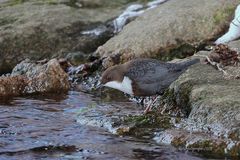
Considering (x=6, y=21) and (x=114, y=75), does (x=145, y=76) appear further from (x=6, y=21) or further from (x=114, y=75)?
(x=6, y=21)

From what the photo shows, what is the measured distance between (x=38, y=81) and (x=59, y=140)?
313 centimetres

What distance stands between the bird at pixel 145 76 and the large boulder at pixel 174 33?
2.61 meters

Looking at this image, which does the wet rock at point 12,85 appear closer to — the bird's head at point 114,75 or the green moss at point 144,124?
the bird's head at point 114,75

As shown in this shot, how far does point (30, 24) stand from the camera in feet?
36.5

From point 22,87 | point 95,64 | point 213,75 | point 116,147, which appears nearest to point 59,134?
point 116,147

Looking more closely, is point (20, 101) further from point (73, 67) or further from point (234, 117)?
point (234, 117)

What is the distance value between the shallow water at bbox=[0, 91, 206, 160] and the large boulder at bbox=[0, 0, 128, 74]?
10.1 feet

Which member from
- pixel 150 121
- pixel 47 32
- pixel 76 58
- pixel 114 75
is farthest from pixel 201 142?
pixel 47 32

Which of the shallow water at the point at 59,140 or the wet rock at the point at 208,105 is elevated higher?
the wet rock at the point at 208,105

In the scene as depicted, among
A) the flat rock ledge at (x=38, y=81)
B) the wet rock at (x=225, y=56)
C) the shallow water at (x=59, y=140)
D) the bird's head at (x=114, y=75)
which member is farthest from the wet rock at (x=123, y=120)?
the flat rock ledge at (x=38, y=81)

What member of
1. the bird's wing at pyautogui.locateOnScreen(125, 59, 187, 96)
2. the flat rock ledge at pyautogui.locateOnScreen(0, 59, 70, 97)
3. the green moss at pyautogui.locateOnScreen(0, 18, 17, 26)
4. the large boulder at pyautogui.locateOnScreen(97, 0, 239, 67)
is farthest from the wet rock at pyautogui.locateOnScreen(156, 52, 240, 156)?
the green moss at pyautogui.locateOnScreen(0, 18, 17, 26)

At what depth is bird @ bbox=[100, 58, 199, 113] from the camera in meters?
6.73

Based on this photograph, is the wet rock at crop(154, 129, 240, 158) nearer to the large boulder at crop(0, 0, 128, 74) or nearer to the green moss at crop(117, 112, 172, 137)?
the green moss at crop(117, 112, 172, 137)

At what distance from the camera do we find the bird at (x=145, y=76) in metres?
6.73
